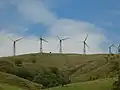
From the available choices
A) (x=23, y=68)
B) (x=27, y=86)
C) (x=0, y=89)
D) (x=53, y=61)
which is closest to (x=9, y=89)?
(x=0, y=89)

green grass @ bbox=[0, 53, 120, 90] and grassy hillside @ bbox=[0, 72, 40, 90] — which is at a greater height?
green grass @ bbox=[0, 53, 120, 90]

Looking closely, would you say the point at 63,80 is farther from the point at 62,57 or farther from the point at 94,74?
the point at 62,57

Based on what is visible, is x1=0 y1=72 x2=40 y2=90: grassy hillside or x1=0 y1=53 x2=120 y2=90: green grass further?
x1=0 y1=72 x2=40 y2=90: grassy hillside

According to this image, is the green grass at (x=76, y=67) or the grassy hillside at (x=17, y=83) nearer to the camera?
the green grass at (x=76, y=67)

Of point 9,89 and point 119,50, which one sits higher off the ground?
point 119,50

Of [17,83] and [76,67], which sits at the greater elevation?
[76,67]

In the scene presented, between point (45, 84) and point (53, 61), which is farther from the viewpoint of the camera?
point (53, 61)

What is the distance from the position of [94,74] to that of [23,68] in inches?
994

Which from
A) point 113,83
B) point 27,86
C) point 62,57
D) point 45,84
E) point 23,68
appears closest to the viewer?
point 113,83

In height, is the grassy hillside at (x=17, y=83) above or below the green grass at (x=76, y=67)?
below

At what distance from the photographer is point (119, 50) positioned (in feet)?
195

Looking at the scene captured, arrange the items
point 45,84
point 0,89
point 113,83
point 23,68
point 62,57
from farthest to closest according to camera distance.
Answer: point 62,57 < point 23,68 < point 45,84 < point 0,89 < point 113,83

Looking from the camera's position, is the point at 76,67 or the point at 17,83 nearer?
the point at 17,83

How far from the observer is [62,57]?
18975cm
